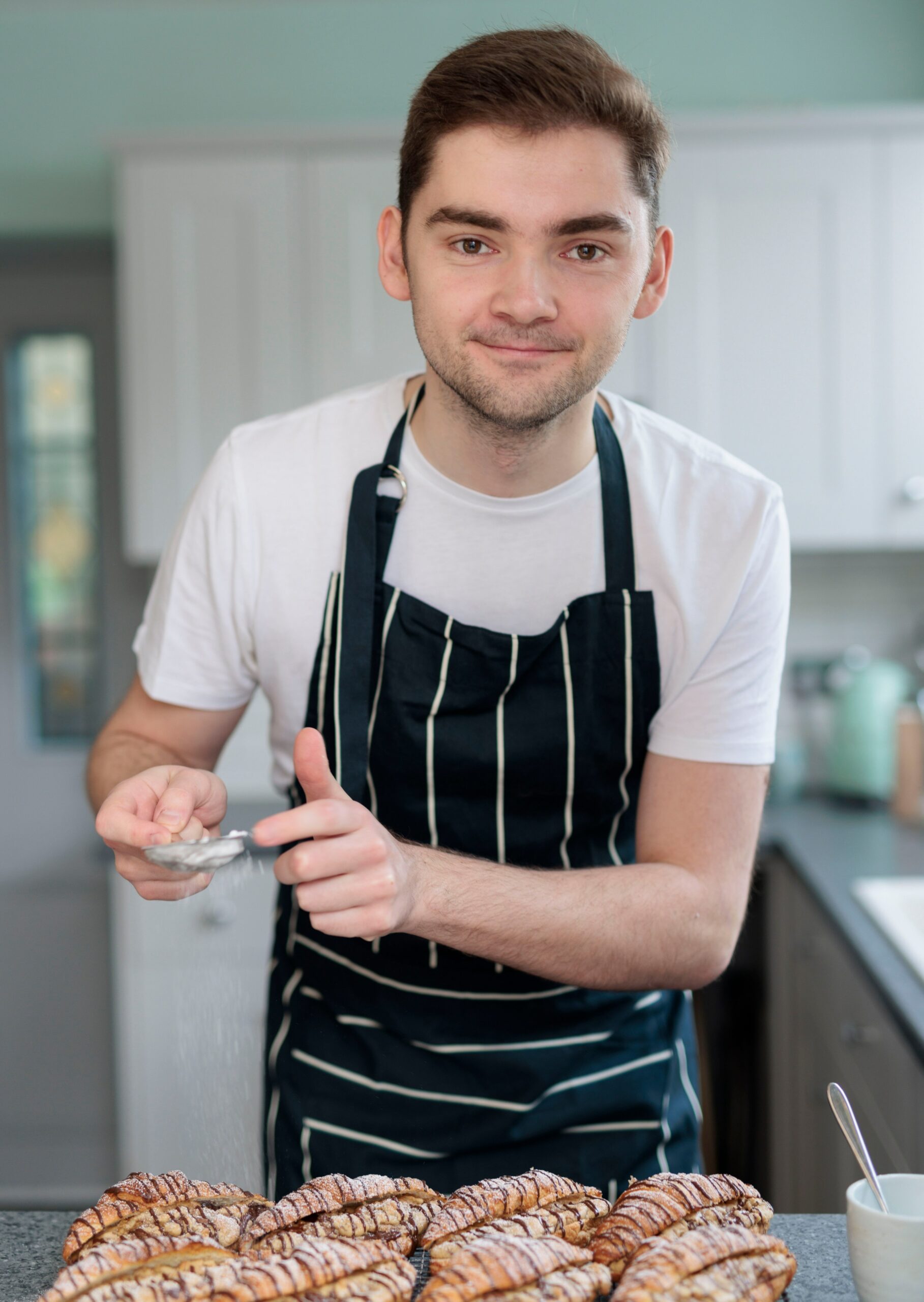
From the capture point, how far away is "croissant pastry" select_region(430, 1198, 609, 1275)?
0.84m

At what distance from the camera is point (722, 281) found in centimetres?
271

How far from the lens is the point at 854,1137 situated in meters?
0.84

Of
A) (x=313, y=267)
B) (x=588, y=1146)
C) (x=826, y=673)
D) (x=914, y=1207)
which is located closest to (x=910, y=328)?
(x=826, y=673)

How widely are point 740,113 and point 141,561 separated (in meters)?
1.74

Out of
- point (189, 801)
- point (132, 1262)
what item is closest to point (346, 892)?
point (189, 801)

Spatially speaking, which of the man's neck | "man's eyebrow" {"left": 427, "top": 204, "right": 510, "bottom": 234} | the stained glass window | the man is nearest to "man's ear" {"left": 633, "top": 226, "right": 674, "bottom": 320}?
the man

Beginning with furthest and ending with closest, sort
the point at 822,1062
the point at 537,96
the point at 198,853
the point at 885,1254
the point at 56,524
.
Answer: the point at 56,524, the point at 822,1062, the point at 537,96, the point at 198,853, the point at 885,1254

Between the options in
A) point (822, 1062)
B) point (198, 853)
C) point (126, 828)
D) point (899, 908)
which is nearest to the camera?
point (198, 853)

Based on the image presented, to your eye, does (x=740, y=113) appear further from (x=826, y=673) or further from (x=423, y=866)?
(x=423, y=866)

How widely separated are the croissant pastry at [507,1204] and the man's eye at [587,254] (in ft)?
2.64

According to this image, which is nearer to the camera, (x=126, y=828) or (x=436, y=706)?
(x=126, y=828)

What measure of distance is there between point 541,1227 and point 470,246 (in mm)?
844

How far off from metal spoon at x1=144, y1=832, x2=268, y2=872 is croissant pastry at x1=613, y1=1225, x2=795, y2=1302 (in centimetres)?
39

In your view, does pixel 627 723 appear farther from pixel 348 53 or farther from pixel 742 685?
pixel 348 53
